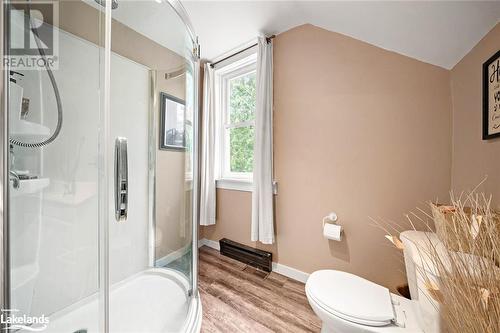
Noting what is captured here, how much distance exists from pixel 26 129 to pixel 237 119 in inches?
63.4

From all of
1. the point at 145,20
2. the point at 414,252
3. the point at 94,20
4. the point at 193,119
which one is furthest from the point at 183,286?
the point at 145,20

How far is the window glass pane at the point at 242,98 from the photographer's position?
210cm

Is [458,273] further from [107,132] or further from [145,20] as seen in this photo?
[145,20]

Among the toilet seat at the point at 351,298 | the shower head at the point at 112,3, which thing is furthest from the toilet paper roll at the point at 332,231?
the shower head at the point at 112,3

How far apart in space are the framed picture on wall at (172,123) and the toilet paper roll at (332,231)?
1.29 metres

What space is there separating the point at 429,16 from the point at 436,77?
0.37 meters

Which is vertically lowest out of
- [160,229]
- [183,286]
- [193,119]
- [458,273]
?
[183,286]

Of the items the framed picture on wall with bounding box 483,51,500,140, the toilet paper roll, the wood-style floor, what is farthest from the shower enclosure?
the framed picture on wall with bounding box 483,51,500,140

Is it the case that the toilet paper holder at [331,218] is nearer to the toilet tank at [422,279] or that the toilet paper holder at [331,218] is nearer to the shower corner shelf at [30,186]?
the toilet tank at [422,279]

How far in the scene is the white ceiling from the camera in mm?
928

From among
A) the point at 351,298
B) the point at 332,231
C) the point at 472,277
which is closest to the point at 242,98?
the point at 332,231

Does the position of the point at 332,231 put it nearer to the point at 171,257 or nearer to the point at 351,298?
the point at 351,298

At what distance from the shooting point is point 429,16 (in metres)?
0.99

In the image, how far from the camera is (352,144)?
1431 millimetres
